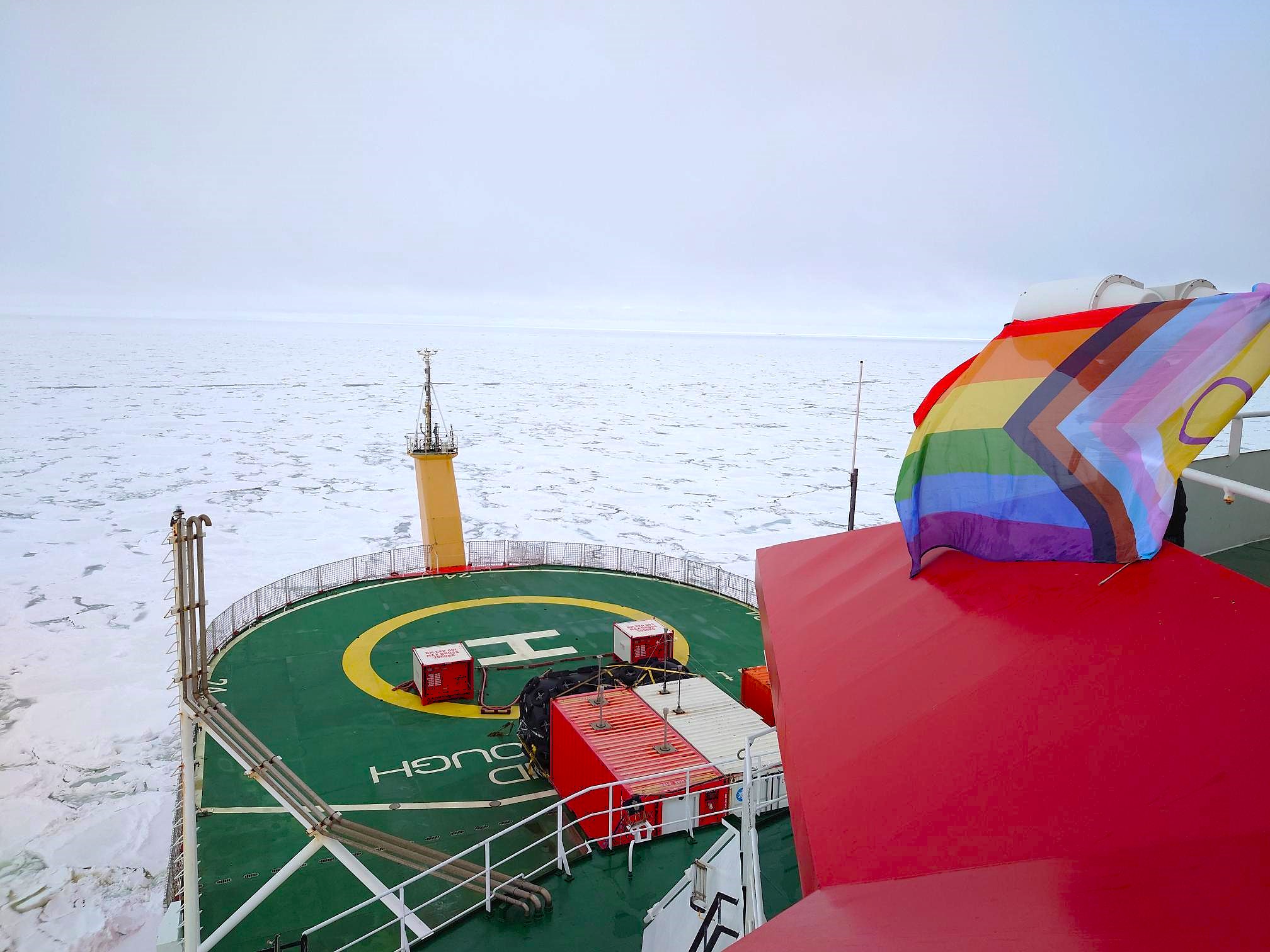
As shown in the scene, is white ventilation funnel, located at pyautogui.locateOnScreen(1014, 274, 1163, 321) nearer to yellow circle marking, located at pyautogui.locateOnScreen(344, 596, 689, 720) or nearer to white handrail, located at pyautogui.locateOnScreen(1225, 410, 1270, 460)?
white handrail, located at pyautogui.locateOnScreen(1225, 410, 1270, 460)

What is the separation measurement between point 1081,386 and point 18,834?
21518 mm

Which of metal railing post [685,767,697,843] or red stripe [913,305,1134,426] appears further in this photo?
metal railing post [685,767,697,843]

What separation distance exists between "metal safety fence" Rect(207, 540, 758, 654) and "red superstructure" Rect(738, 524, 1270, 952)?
68.1 feet

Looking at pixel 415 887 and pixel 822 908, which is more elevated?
pixel 822 908

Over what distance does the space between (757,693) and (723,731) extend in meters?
4.07

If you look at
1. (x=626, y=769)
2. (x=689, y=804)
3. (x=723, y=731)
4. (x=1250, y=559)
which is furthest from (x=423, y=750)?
(x=1250, y=559)

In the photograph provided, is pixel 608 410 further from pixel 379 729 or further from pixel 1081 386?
pixel 1081 386

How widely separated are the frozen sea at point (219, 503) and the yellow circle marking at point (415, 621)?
4.89 metres

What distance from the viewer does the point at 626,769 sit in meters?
13.0

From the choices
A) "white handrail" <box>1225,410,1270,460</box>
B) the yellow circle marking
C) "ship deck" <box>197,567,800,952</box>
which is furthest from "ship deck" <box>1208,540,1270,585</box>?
the yellow circle marking

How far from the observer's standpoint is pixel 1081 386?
19.7ft

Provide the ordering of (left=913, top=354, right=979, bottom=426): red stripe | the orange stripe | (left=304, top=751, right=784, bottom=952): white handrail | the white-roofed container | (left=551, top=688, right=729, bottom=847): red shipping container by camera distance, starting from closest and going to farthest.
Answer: the orange stripe < (left=913, top=354, right=979, bottom=426): red stripe < (left=304, top=751, right=784, bottom=952): white handrail < (left=551, top=688, right=729, bottom=847): red shipping container < the white-roofed container

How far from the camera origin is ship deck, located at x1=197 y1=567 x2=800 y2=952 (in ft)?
34.6

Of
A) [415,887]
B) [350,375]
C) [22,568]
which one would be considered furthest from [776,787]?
[350,375]
